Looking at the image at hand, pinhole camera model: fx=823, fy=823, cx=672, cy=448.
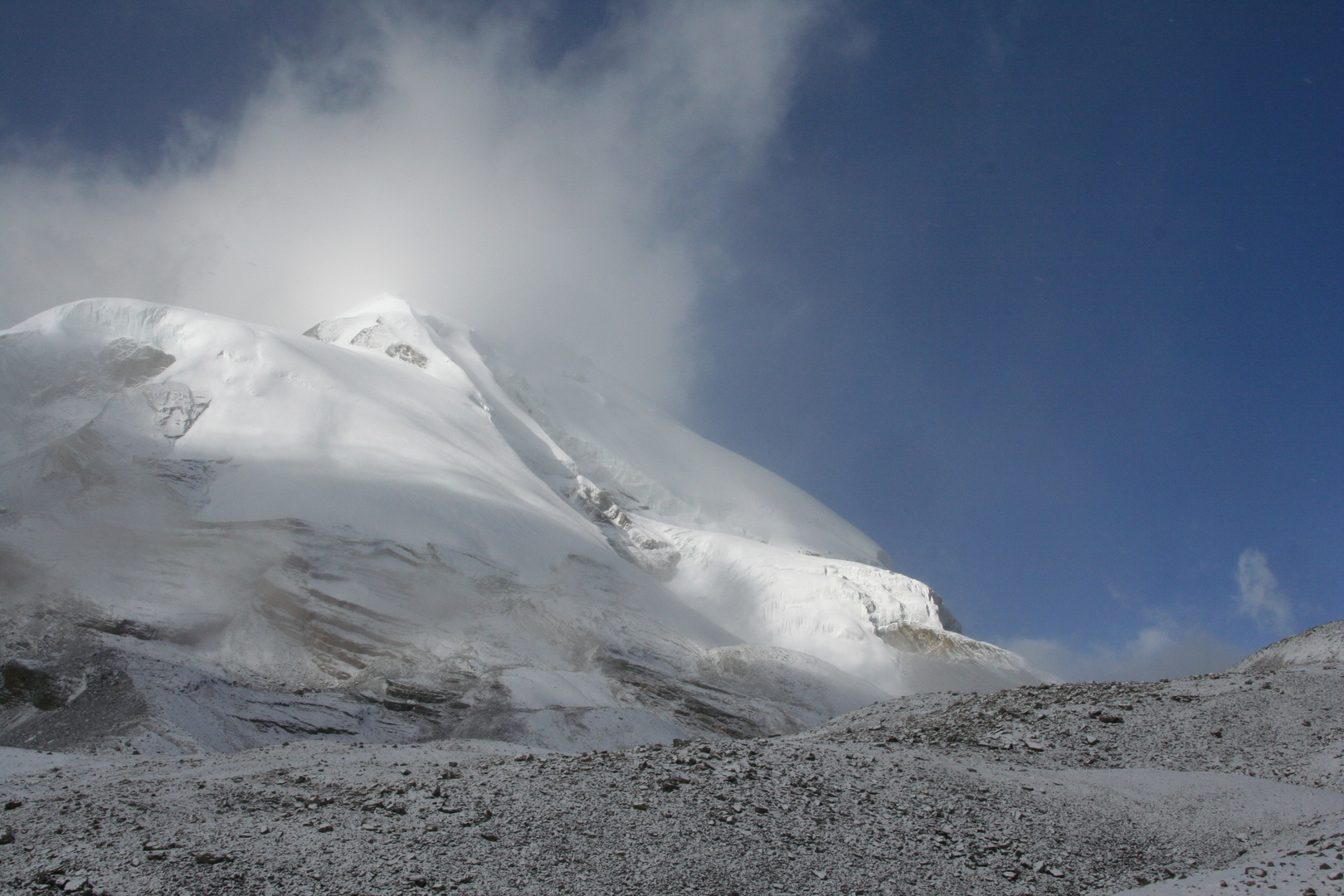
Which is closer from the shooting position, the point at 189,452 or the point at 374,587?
the point at 374,587

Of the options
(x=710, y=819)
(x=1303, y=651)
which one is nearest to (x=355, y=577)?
(x=710, y=819)

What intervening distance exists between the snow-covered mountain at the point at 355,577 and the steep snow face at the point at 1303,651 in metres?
23.1

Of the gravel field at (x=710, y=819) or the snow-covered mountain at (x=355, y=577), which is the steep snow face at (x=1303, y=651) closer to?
the gravel field at (x=710, y=819)

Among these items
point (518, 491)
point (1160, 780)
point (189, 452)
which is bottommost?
point (1160, 780)

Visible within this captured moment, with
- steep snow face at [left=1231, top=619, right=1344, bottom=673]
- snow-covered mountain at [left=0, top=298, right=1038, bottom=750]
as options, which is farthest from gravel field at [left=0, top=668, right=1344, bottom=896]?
snow-covered mountain at [left=0, top=298, right=1038, bottom=750]

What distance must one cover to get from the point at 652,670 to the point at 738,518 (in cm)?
8680

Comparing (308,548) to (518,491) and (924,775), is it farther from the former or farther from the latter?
(924,775)

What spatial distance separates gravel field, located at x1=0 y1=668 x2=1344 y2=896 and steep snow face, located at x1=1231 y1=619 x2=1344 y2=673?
5.98 m

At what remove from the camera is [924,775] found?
13.0m

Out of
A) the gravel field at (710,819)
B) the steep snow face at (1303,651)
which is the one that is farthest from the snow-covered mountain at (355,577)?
the steep snow face at (1303,651)

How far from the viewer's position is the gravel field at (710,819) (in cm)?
939

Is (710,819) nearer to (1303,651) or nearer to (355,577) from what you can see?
(1303,651)

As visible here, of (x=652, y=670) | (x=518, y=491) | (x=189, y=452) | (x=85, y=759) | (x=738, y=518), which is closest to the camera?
(x=85, y=759)

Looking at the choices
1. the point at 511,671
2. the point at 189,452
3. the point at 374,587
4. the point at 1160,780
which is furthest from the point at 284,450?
the point at 1160,780
